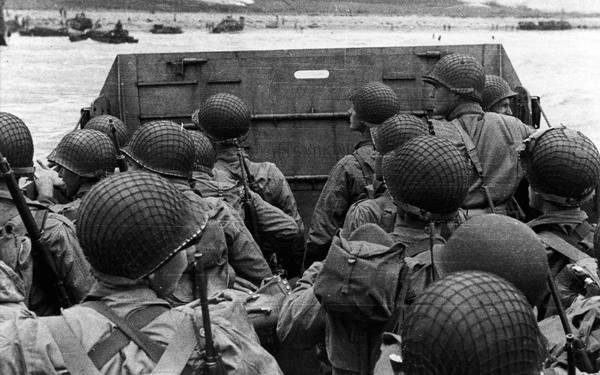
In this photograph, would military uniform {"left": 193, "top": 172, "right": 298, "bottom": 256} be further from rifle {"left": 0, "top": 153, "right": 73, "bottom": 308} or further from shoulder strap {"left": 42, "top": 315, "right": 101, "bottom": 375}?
shoulder strap {"left": 42, "top": 315, "right": 101, "bottom": 375}

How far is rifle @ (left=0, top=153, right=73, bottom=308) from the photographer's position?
3.69 meters

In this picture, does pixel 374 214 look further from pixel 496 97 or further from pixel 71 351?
pixel 496 97

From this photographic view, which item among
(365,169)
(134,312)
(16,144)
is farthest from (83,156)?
(134,312)

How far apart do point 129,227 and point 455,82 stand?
3616mm

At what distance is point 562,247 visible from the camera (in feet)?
12.5

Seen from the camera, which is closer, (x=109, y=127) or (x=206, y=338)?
(x=206, y=338)

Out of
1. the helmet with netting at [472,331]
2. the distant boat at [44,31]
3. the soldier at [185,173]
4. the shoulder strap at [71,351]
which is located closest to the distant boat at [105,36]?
the distant boat at [44,31]

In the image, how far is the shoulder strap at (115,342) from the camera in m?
Answer: 2.41

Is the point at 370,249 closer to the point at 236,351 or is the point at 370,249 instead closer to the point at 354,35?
the point at 236,351

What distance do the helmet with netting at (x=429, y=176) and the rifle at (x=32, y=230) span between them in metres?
1.58

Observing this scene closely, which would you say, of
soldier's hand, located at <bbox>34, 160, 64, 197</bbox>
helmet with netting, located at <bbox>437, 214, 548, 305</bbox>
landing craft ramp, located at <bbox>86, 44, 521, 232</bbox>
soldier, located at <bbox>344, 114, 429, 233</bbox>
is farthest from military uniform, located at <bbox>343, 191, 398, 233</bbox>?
landing craft ramp, located at <bbox>86, 44, 521, 232</bbox>

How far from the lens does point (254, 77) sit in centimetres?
780

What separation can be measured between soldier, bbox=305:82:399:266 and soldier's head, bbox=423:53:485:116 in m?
0.34

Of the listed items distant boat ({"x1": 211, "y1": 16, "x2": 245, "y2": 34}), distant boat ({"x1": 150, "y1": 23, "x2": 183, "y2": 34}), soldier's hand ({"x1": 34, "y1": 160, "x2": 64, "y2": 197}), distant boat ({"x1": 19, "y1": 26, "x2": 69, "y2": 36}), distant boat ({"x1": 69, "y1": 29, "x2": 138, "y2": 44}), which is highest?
soldier's hand ({"x1": 34, "y1": 160, "x2": 64, "y2": 197})
